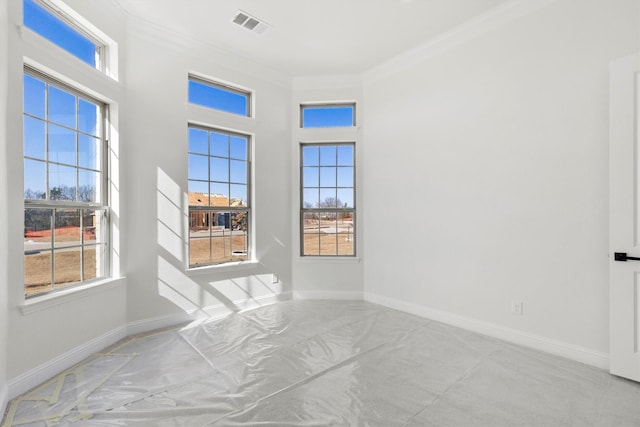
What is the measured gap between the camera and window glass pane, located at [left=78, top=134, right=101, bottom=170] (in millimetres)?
2819

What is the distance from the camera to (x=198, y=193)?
3.78 metres

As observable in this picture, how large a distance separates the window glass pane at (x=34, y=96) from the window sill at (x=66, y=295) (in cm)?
136

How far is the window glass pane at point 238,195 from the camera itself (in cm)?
411

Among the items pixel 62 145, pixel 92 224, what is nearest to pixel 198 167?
pixel 92 224

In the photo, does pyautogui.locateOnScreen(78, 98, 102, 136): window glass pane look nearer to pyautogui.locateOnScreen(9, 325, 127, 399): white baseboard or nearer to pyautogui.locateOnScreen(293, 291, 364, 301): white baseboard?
pyautogui.locateOnScreen(9, 325, 127, 399): white baseboard

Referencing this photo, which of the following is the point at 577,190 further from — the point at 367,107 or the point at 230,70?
the point at 230,70

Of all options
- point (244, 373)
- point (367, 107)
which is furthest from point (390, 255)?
point (244, 373)

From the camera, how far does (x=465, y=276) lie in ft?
11.1

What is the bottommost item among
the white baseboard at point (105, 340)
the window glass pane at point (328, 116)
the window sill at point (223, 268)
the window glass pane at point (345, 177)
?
the white baseboard at point (105, 340)

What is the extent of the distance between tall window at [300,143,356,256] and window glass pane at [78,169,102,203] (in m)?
2.44

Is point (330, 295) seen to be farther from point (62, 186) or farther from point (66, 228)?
point (62, 186)

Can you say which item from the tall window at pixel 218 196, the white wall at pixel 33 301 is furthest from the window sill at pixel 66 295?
the tall window at pixel 218 196

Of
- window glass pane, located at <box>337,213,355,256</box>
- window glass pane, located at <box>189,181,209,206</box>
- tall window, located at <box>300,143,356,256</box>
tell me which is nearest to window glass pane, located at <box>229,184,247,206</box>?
window glass pane, located at <box>189,181,209,206</box>

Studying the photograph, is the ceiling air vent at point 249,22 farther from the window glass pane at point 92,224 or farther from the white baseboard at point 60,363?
the white baseboard at point 60,363
